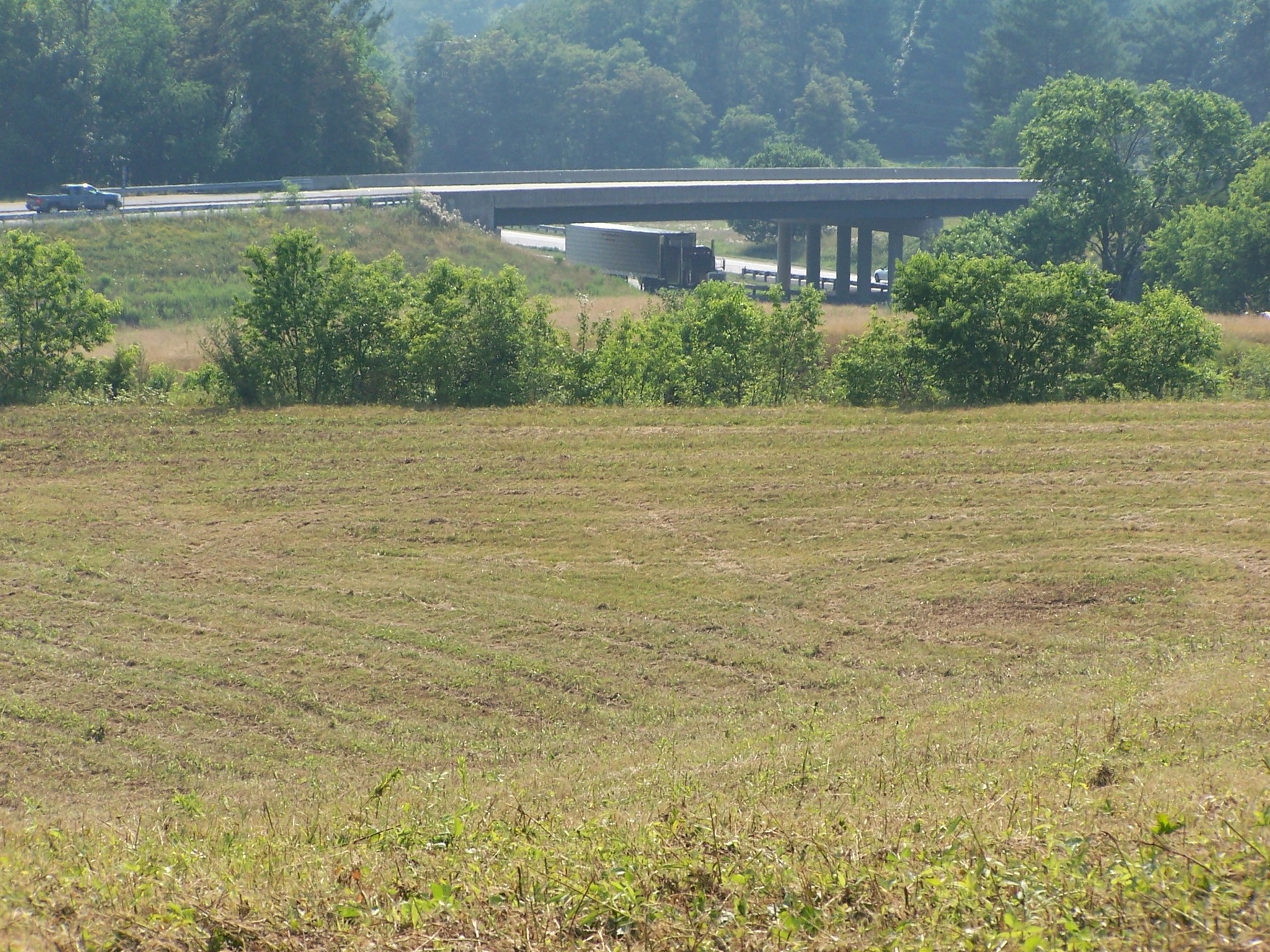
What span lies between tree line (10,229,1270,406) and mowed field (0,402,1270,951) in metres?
1.77

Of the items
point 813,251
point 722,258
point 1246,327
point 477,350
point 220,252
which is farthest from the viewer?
point 722,258

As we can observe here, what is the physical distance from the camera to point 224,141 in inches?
3009

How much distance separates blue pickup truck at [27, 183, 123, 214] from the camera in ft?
184

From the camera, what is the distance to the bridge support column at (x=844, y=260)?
73062 millimetres

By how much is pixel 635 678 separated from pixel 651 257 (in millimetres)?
51583

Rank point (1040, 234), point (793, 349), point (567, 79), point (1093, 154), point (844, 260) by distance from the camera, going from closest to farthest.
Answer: point (793, 349)
point (1093, 154)
point (1040, 234)
point (844, 260)
point (567, 79)

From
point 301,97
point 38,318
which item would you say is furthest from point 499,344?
point 301,97

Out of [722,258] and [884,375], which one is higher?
[722,258]

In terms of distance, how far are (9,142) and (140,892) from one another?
2896 inches

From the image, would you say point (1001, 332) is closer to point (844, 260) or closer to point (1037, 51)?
point (844, 260)

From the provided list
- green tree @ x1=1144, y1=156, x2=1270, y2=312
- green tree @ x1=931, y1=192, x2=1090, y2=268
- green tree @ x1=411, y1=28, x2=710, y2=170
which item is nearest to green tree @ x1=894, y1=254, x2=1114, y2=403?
green tree @ x1=1144, y1=156, x2=1270, y2=312

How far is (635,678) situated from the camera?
1315 centimetres

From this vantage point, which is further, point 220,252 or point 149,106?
point 149,106

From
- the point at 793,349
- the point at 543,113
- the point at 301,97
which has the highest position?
the point at 543,113
